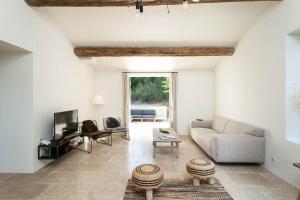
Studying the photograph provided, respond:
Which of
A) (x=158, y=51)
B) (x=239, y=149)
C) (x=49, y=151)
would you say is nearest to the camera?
(x=49, y=151)

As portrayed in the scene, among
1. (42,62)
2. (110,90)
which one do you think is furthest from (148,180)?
(110,90)

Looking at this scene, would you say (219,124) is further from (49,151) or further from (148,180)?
(49,151)

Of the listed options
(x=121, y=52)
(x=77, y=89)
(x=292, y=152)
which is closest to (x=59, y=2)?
(x=121, y=52)

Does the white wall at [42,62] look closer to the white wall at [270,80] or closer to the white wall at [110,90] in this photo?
the white wall at [110,90]

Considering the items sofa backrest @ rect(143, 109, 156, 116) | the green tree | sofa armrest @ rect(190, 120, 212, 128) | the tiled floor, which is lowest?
the tiled floor

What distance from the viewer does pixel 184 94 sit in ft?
24.4

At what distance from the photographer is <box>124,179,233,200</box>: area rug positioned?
2.76 meters

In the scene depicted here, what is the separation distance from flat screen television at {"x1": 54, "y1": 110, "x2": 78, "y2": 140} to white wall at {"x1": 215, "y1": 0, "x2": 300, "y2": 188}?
13.4ft

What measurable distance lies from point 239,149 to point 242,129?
0.63m

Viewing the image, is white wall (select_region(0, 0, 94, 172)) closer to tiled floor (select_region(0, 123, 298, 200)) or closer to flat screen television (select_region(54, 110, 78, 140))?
flat screen television (select_region(54, 110, 78, 140))

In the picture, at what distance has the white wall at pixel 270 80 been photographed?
10.5 feet

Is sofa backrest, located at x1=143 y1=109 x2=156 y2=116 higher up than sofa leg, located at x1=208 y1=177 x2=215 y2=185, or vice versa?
sofa backrest, located at x1=143 y1=109 x2=156 y2=116

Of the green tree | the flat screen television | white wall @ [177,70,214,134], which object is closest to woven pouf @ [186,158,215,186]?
the flat screen television

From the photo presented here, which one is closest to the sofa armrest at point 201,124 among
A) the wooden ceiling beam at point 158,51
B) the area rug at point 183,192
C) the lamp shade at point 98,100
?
the wooden ceiling beam at point 158,51
